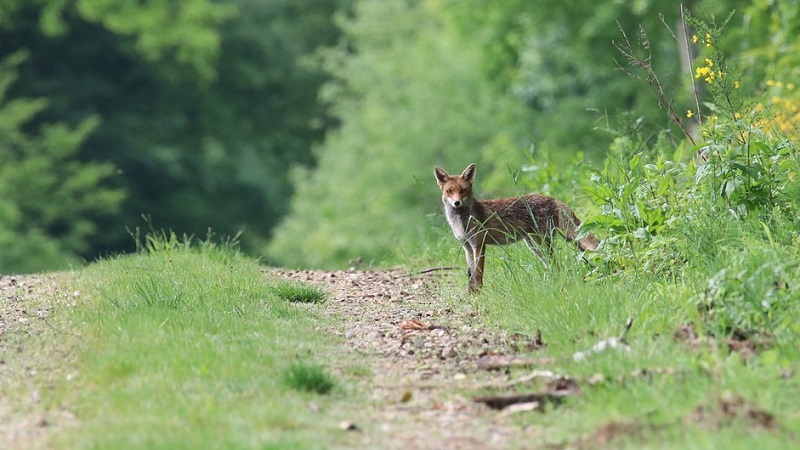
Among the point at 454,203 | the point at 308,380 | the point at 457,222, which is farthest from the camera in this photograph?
the point at 457,222

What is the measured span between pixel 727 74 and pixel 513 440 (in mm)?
4063

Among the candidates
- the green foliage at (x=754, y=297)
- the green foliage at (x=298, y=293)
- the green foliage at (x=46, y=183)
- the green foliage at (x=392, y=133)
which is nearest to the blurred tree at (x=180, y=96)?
the green foliage at (x=46, y=183)

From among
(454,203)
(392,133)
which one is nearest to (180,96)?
(392,133)

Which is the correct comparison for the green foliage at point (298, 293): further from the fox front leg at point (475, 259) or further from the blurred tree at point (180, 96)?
the blurred tree at point (180, 96)

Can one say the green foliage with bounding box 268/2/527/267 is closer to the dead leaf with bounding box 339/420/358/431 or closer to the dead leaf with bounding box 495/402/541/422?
the dead leaf with bounding box 495/402/541/422

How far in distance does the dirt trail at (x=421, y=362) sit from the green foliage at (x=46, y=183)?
22.8 m

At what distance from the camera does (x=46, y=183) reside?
3347 centimetres

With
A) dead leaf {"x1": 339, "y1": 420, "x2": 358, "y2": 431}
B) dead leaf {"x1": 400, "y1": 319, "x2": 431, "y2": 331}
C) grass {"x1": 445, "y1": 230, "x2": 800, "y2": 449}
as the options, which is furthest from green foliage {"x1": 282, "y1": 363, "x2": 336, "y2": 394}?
dead leaf {"x1": 400, "y1": 319, "x2": 431, "y2": 331}

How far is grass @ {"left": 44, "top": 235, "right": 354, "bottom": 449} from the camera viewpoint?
5.30 metres

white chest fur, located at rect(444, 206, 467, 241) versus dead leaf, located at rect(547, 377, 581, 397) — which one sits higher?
white chest fur, located at rect(444, 206, 467, 241)

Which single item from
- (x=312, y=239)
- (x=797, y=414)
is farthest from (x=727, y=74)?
(x=312, y=239)

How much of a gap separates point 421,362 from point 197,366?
4.81ft

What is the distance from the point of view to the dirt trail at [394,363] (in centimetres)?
552

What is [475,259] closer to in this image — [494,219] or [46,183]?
[494,219]
